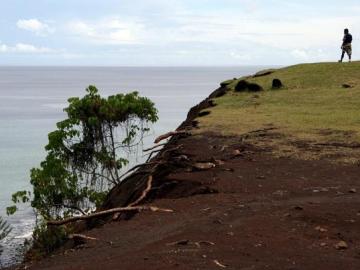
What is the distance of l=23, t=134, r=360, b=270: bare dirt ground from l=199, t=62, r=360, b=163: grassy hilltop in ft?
7.89

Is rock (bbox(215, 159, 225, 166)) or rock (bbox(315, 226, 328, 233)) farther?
rock (bbox(215, 159, 225, 166))

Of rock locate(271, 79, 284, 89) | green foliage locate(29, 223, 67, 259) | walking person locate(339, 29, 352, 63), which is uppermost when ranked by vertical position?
walking person locate(339, 29, 352, 63)

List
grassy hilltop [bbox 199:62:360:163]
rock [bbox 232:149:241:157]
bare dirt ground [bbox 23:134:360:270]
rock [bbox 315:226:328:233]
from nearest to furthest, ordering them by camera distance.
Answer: bare dirt ground [bbox 23:134:360:270], rock [bbox 315:226:328:233], rock [bbox 232:149:241:157], grassy hilltop [bbox 199:62:360:163]

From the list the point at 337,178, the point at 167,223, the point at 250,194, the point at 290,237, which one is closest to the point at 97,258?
the point at 167,223

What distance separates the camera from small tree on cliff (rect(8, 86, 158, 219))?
965 inches

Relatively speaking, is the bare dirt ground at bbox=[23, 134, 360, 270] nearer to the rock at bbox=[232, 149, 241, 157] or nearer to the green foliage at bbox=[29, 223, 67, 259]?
the rock at bbox=[232, 149, 241, 157]

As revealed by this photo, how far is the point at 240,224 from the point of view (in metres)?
10.0

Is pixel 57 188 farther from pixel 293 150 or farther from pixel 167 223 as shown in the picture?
pixel 167 223

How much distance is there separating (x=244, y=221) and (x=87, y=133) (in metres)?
18.2

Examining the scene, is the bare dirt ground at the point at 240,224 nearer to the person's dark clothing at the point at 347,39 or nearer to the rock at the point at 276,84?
the rock at the point at 276,84

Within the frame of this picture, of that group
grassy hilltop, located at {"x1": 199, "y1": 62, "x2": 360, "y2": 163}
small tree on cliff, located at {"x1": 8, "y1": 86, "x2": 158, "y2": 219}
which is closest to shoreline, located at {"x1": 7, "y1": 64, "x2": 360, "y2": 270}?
grassy hilltop, located at {"x1": 199, "y1": 62, "x2": 360, "y2": 163}

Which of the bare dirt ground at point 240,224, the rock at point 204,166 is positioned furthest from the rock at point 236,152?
the rock at point 204,166

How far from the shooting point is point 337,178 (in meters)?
13.6

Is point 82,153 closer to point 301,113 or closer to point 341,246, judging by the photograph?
point 301,113
